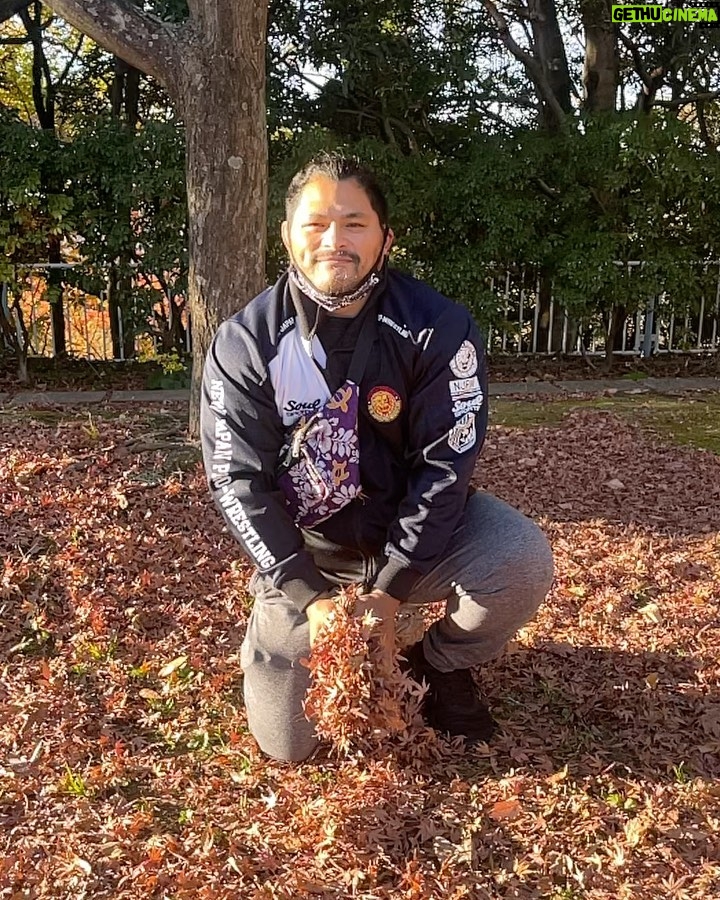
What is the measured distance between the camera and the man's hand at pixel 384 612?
92.4 inches

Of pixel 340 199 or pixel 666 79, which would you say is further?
pixel 666 79

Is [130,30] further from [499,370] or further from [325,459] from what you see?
[499,370]

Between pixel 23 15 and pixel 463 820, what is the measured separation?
10240 millimetres

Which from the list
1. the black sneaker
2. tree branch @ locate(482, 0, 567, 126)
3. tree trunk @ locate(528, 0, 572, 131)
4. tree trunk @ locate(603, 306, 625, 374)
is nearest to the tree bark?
the black sneaker

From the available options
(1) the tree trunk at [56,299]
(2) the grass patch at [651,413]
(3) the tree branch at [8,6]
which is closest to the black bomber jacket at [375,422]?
(2) the grass patch at [651,413]

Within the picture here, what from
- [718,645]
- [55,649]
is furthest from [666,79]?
[55,649]

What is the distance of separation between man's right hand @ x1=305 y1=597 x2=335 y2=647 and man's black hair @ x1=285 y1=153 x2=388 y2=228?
1026mm

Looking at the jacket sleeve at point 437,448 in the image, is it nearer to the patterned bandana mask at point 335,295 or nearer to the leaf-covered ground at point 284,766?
the patterned bandana mask at point 335,295

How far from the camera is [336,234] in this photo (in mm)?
2449

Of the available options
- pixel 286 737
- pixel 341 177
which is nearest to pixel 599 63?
pixel 341 177

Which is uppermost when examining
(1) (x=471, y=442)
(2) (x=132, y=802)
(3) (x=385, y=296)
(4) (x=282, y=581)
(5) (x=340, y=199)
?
(5) (x=340, y=199)

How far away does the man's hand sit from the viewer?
235 cm

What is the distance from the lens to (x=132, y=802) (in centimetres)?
246

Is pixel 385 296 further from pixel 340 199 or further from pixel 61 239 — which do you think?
pixel 61 239
